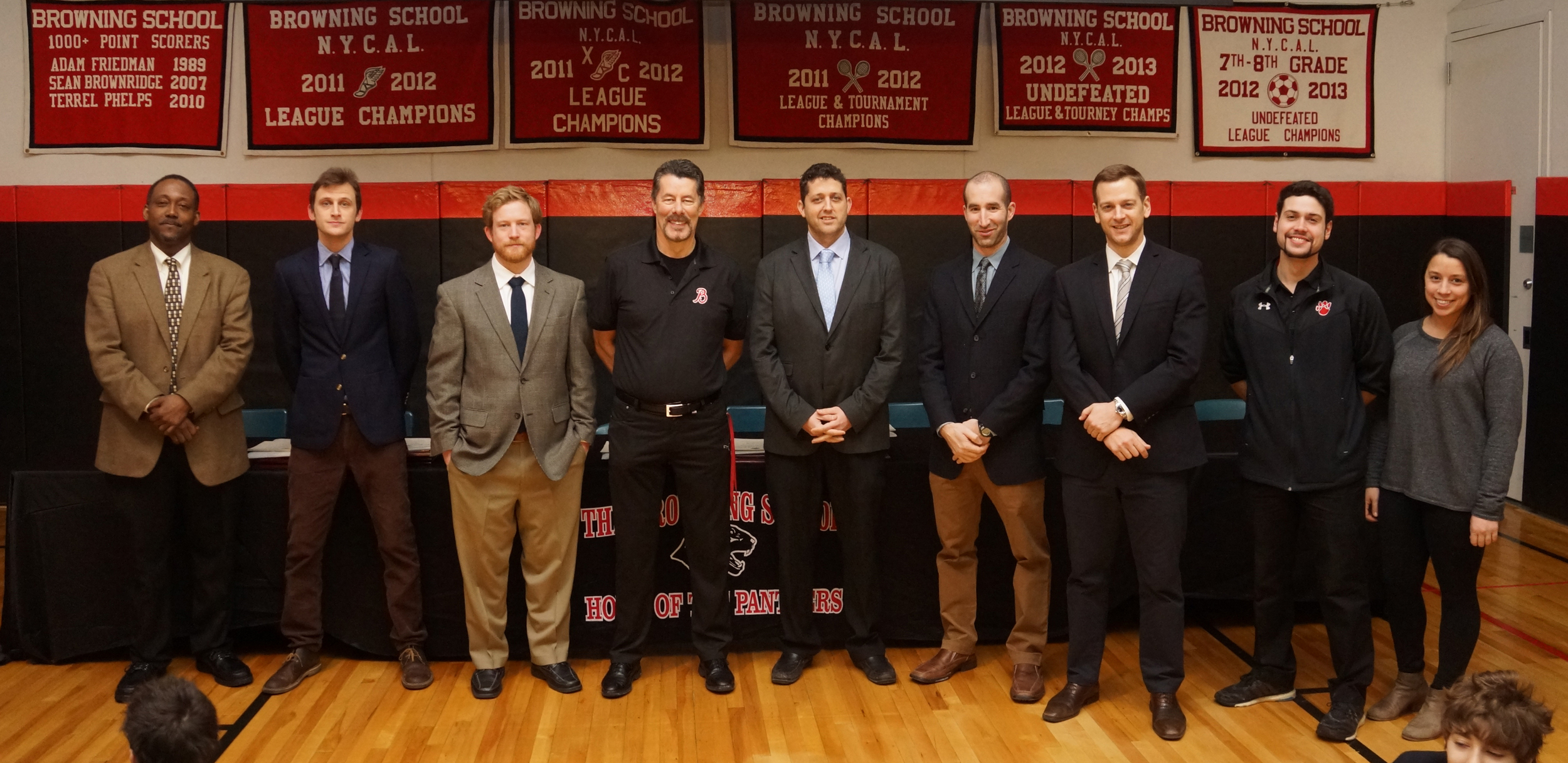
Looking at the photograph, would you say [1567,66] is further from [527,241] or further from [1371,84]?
[527,241]

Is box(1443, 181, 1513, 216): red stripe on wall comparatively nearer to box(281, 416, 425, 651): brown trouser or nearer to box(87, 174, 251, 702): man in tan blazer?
box(281, 416, 425, 651): brown trouser

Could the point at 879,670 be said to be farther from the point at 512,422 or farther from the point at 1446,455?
the point at 1446,455

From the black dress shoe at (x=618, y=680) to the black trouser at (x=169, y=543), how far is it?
135cm

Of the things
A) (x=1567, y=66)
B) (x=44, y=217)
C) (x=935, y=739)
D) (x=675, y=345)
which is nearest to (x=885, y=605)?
(x=935, y=739)

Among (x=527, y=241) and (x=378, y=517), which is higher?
(x=527, y=241)

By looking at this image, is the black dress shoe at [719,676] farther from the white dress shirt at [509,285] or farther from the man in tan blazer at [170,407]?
the man in tan blazer at [170,407]

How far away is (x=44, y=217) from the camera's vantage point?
654 centimetres

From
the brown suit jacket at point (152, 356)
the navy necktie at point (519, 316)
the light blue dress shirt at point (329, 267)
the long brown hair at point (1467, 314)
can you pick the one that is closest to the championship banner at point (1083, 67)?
the long brown hair at point (1467, 314)

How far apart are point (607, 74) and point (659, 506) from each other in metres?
3.19

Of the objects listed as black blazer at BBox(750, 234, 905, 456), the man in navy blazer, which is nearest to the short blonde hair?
the man in navy blazer

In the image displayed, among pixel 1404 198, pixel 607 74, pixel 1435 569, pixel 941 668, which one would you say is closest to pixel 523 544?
pixel 941 668

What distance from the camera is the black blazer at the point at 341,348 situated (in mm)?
4043

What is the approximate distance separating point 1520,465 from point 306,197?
6.72 m

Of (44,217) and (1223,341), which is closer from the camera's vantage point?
(1223,341)
